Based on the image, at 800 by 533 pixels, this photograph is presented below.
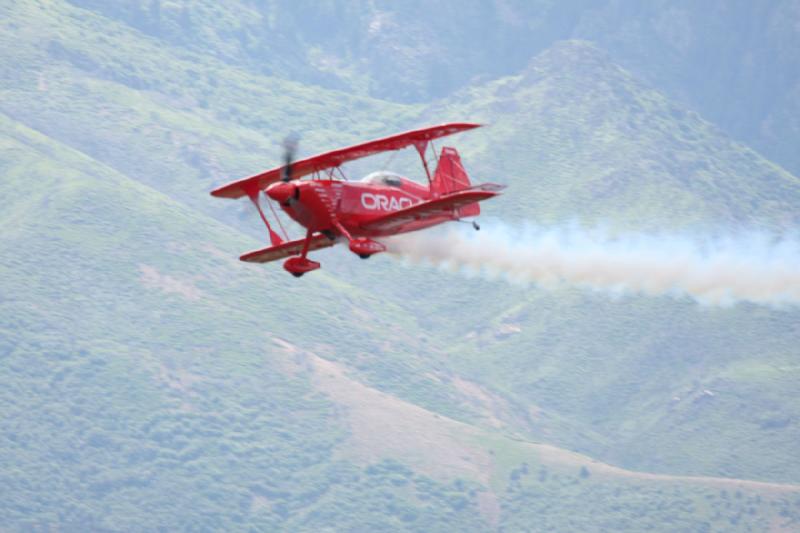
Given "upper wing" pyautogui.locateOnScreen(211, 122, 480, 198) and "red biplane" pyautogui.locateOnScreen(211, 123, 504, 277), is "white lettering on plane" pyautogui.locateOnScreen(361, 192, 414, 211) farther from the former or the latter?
"upper wing" pyautogui.locateOnScreen(211, 122, 480, 198)

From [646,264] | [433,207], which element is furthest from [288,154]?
[646,264]

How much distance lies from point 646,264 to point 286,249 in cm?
2292

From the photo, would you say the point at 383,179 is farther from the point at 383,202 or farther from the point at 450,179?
the point at 450,179

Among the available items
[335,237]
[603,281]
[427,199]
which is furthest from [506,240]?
[335,237]

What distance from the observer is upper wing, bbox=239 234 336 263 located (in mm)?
61562

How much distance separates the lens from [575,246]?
258ft

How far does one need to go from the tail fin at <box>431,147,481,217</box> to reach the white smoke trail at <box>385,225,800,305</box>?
2.65m

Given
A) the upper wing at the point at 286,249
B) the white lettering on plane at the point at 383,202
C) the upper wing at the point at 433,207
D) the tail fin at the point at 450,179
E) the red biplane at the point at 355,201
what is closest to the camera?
the upper wing at the point at 433,207

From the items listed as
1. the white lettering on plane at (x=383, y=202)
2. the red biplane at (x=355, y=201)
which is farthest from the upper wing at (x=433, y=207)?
the white lettering on plane at (x=383, y=202)

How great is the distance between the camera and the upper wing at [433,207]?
56.6 metres

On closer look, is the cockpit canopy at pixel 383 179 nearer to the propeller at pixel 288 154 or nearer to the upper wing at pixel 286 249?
the upper wing at pixel 286 249

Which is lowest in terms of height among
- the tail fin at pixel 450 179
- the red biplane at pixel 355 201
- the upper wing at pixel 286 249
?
the upper wing at pixel 286 249

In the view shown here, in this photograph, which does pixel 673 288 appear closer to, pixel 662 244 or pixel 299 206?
pixel 662 244

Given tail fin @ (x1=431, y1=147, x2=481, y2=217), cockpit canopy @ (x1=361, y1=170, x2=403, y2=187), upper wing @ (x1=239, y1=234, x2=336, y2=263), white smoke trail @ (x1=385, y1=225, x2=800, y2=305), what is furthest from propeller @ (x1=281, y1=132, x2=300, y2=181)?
white smoke trail @ (x1=385, y1=225, x2=800, y2=305)
